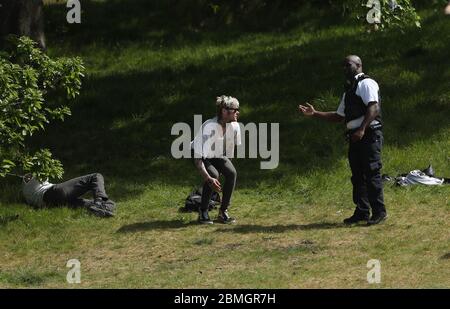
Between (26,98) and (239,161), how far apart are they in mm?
4360

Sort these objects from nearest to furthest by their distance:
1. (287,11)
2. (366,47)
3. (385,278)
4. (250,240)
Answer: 1. (385,278)
2. (250,240)
3. (366,47)
4. (287,11)

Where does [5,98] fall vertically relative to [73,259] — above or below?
above

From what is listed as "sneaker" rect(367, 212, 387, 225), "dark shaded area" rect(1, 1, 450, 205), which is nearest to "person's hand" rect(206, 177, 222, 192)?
"sneaker" rect(367, 212, 387, 225)

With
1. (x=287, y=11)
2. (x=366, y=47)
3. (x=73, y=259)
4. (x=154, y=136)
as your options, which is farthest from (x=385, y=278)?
(x=287, y=11)

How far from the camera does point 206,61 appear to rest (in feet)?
72.4

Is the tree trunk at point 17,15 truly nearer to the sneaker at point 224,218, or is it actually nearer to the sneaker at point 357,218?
the sneaker at point 224,218

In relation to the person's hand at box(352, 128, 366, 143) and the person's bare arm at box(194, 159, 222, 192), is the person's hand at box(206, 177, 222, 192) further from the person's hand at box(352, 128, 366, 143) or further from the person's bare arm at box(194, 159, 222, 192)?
the person's hand at box(352, 128, 366, 143)

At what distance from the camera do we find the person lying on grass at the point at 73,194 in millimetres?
15078

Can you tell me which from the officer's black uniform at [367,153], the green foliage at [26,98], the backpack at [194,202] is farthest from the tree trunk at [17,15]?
the officer's black uniform at [367,153]

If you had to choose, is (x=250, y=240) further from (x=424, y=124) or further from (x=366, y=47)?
(x=366, y=47)

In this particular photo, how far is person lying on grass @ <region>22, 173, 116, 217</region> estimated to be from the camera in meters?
15.1

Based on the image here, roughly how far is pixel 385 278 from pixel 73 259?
156 inches

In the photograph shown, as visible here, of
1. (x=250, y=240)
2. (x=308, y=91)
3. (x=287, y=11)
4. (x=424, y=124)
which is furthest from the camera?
(x=287, y=11)

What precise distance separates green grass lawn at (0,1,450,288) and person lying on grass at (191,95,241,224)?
59 cm
